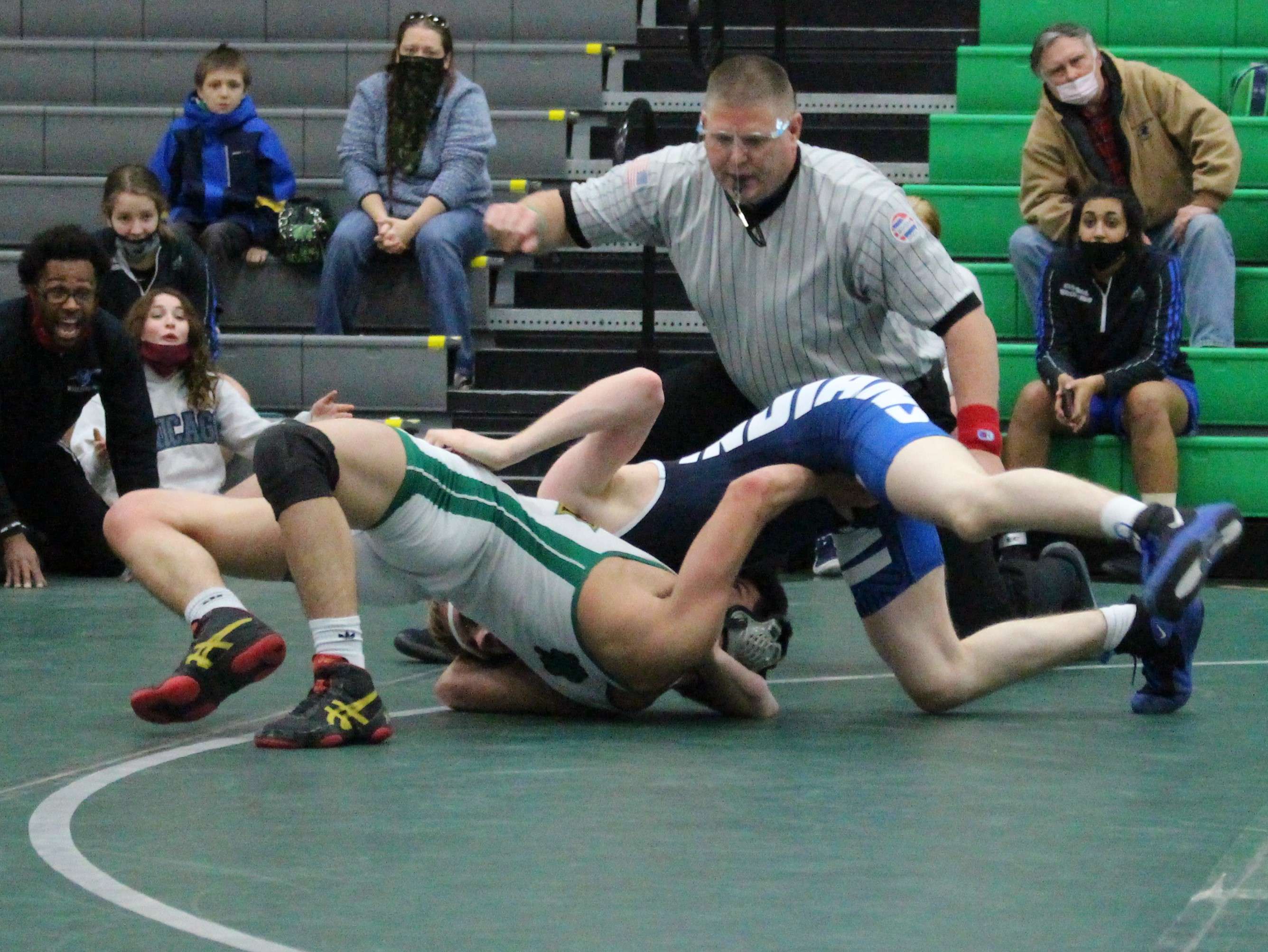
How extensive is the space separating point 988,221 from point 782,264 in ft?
11.5

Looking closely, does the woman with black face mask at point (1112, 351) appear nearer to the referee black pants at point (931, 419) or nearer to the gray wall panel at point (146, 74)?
the referee black pants at point (931, 419)

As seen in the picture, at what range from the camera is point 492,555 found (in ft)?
11.2

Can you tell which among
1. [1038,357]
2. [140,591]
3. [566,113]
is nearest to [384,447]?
[140,591]

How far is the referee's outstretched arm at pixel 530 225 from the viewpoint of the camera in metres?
4.06

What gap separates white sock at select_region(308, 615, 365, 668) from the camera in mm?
3268

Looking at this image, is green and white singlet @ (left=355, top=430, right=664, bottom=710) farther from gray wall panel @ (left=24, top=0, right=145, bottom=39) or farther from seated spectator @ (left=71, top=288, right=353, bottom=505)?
gray wall panel @ (left=24, top=0, right=145, bottom=39)

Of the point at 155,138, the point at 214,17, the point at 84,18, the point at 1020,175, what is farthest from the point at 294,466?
the point at 84,18

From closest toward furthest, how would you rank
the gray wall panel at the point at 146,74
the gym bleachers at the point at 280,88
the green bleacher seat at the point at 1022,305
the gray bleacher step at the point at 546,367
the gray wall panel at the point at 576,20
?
1. the green bleacher seat at the point at 1022,305
2. the gray bleacher step at the point at 546,367
3. the gym bleachers at the point at 280,88
4. the gray wall panel at the point at 576,20
5. the gray wall panel at the point at 146,74

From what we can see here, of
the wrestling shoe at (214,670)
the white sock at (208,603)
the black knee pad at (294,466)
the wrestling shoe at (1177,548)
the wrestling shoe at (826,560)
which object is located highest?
the black knee pad at (294,466)

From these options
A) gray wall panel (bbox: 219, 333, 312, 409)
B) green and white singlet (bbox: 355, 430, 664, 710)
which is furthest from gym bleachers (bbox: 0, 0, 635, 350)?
green and white singlet (bbox: 355, 430, 664, 710)

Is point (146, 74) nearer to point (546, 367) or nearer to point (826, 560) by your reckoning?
point (546, 367)

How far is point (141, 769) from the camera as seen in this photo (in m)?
3.12

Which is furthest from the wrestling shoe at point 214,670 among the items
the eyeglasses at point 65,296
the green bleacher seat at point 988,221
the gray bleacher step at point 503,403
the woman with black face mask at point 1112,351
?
the green bleacher seat at point 988,221

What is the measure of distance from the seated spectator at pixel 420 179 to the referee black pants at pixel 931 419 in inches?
109
